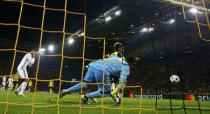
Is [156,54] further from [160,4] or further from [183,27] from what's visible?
[160,4]

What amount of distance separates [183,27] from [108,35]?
8258mm

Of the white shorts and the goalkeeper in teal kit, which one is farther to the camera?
the white shorts

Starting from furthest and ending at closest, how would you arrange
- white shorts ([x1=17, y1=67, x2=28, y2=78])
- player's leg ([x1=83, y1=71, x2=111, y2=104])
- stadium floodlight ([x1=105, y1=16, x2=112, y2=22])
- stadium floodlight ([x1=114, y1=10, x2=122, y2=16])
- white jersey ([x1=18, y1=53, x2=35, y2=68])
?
stadium floodlight ([x1=105, y1=16, x2=112, y2=22]) < stadium floodlight ([x1=114, y1=10, x2=122, y2=16]) < white jersey ([x1=18, y1=53, x2=35, y2=68]) < white shorts ([x1=17, y1=67, x2=28, y2=78]) < player's leg ([x1=83, y1=71, x2=111, y2=104])

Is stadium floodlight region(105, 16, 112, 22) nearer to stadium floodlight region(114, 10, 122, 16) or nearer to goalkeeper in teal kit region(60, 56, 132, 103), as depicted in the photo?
stadium floodlight region(114, 10, 122, 16)

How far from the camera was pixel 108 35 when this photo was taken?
3362 cm

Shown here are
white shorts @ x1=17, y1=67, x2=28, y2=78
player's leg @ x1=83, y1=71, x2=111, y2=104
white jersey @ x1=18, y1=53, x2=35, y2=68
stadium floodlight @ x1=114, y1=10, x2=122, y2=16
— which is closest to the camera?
player's leg @ x1=83, y1=71, x2=111, y2=104

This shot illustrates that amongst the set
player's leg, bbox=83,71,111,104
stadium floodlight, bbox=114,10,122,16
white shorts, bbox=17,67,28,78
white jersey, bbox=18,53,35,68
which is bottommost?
player's leg, bbox=83,71,111,104

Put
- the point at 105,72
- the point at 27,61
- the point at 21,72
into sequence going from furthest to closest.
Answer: the point at 27,61 → the point at 21,72 → the point at 105,72

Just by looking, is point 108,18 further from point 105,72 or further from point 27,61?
point 105,72

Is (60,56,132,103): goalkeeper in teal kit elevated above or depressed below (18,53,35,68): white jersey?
below

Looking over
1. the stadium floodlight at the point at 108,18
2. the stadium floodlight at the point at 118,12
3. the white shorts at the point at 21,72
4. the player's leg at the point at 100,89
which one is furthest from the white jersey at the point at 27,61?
the stadium floodlight at the point at 108,18

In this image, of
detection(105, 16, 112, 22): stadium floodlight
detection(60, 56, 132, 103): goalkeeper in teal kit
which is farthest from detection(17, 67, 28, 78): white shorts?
detection(105, 16, 112, 22): stadium floodlight

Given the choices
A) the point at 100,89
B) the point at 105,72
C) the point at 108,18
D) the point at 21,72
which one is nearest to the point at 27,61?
the point at 21,72

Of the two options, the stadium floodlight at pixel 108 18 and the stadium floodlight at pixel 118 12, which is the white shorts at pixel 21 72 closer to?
the stadium floodlight at pixel 118 12
